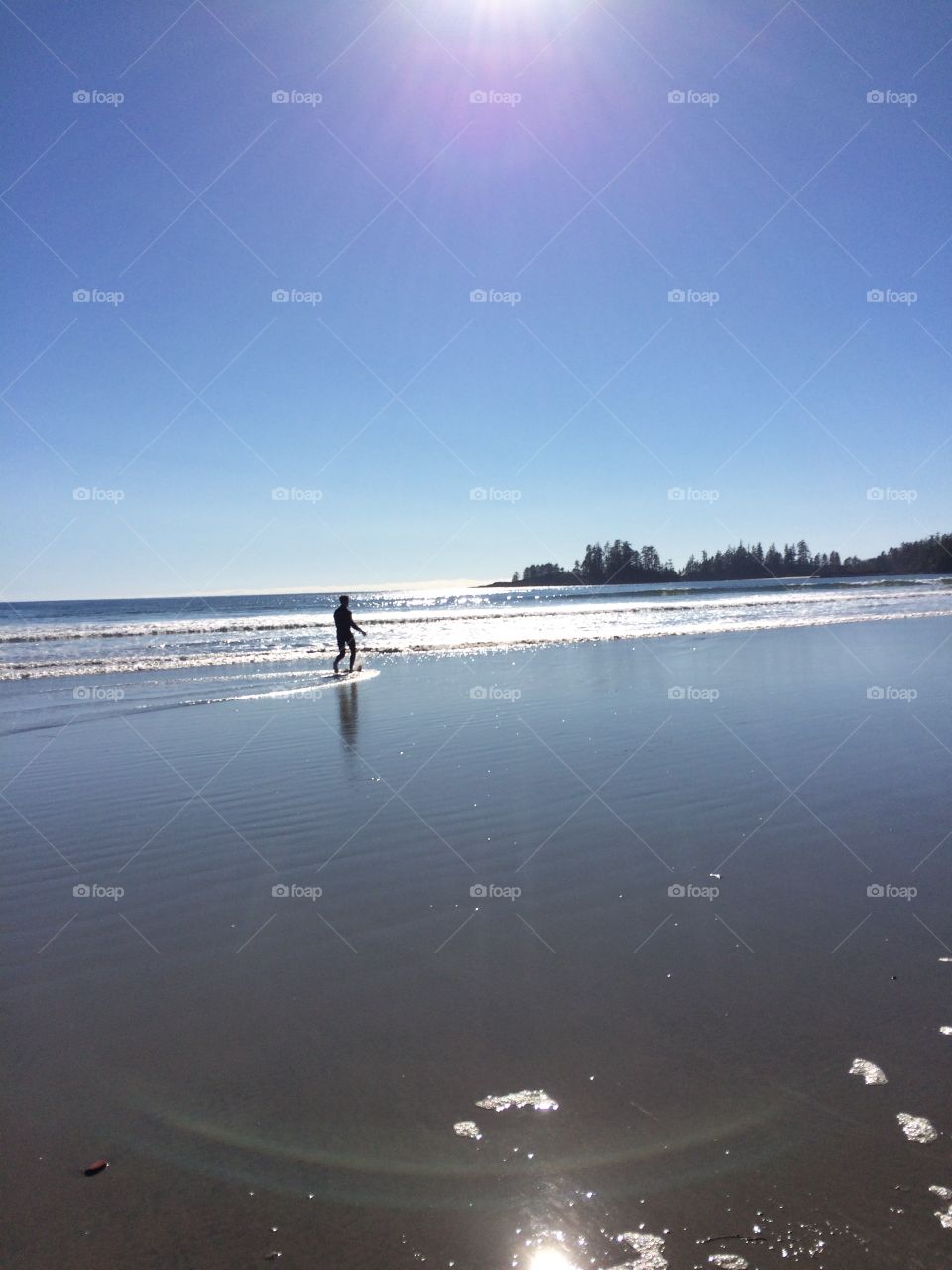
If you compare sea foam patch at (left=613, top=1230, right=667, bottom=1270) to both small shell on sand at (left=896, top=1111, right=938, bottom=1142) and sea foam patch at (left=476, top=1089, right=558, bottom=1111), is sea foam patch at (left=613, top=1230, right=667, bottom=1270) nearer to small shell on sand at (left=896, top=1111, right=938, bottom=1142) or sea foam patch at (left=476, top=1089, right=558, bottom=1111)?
sea foam patch at (left=476, top=1089, right=558, bottom=1111)

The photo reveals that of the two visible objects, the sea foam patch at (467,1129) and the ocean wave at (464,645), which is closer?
the sea foam patch at (467,1129)

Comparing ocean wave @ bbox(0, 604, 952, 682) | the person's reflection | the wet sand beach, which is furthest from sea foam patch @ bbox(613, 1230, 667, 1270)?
ocean wave @ bbox(0, 604, 952, 682)

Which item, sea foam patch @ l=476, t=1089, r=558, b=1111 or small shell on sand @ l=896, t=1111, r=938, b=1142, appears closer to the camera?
small shell on sand @ l=896, t=1111, r=938, b=1142

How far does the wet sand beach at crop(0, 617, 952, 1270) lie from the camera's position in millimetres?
2801

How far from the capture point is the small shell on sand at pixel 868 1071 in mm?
3385

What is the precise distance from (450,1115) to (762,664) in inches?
649

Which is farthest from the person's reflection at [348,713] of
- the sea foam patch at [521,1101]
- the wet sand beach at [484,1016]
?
the sea foam patch at [521,1101]

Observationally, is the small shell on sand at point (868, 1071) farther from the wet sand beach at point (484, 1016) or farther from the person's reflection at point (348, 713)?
the person's reflection at point (348, 713)

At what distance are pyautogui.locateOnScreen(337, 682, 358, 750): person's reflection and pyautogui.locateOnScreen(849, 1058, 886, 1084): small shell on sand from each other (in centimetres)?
806

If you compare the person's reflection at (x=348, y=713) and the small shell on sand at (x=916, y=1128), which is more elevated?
the person's reflection at (x=348, y=713)

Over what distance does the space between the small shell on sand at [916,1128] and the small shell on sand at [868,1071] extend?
21 centimetres

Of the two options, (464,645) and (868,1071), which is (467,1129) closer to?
(868,1071)

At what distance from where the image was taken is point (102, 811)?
8.12 meters

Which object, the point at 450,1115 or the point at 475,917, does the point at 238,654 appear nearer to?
the point at 475,917
